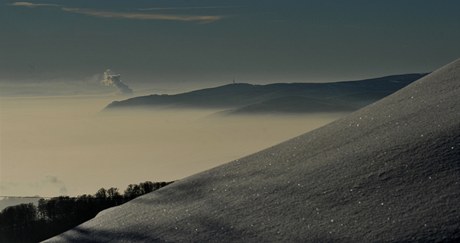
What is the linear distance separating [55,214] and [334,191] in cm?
3514

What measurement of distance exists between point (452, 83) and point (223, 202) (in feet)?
30.1

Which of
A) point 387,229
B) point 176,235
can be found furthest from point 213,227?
point 387,229

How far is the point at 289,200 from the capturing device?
21047 millimetres

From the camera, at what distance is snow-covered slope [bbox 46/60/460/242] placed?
61.1 feet

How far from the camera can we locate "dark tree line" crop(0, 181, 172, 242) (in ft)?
173

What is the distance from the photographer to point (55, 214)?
5319 centimetres

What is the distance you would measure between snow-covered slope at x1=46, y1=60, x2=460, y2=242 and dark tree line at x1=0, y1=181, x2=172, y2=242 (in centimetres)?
2743

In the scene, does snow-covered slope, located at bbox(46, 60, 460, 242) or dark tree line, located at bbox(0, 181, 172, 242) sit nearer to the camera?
snow-covered slope, located at bbox(46, 60, 460, 242)

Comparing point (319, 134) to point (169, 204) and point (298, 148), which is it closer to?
point (298, 148)

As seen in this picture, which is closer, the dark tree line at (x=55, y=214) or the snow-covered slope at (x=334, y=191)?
the snow-covered slope at (x=334, y=191)

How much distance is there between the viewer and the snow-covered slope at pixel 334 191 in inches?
733

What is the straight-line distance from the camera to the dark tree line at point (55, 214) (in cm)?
5278

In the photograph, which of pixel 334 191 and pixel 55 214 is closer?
pixel 334 191

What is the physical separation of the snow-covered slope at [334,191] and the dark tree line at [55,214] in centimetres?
2743
